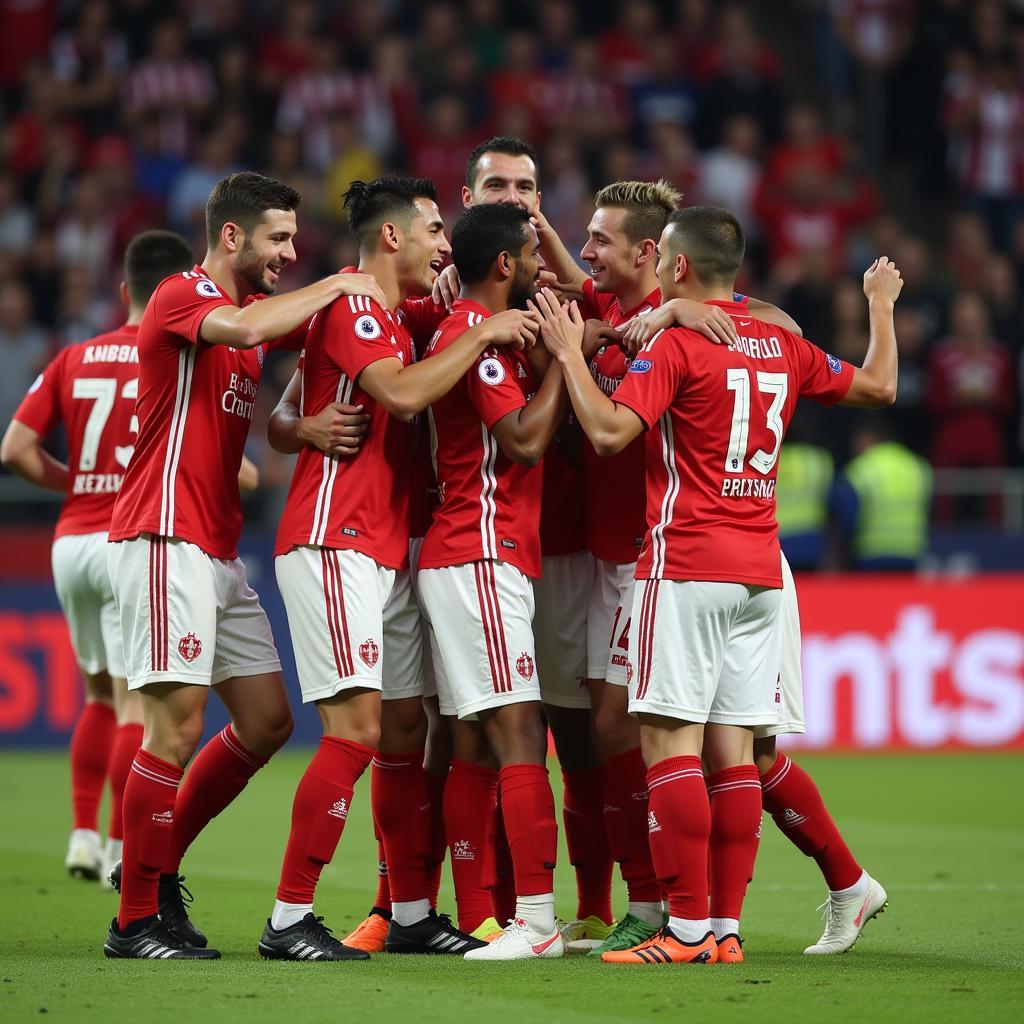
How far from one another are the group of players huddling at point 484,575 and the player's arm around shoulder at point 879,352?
1 centimetres

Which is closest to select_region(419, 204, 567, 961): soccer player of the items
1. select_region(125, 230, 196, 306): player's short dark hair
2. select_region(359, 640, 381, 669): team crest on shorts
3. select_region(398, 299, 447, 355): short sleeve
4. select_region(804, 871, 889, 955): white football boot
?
select_region(359, 640, 381, 669): team crest on shorts

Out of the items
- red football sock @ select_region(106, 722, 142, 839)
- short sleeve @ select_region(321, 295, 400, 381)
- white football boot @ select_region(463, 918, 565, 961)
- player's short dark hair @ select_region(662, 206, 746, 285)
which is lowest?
white football boot @ select_region(463, 918, 565, 961)

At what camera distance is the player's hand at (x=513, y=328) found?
19.8 feet

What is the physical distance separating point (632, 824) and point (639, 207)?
226cm

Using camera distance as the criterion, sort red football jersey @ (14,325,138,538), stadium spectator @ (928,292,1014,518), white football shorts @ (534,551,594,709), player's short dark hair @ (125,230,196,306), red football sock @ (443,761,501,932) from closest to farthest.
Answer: red football sock @ (443,761,501,932) → white football shorts @ (534,551,594,709) → player's short dark hair @ (125,230,196,306) → red football jersey @ (14,325,138,538) → stadium spectator @ (928,292,1014,518)

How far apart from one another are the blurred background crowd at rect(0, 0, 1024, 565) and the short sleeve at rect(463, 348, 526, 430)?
8125 millimetres

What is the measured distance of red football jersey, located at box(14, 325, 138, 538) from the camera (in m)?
8.42

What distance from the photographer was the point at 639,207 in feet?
21.9

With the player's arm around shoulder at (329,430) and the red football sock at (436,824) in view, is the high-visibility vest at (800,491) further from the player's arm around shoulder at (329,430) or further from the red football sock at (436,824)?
the player's arm around shoulder at (329,430)

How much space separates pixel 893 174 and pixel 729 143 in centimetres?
285

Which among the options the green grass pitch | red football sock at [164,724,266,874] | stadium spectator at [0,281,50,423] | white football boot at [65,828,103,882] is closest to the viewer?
the green grass pitch

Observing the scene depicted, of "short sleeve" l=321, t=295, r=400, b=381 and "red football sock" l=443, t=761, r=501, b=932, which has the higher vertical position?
"short sleeve" l=321, t=295, r=400, b=381

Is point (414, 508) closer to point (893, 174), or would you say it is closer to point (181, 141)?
point (181, 141)

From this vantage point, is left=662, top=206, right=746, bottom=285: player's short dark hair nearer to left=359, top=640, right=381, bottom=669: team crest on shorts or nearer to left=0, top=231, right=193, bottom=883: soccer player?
left=359, top=640, right=381, bottom=669: team crest on shorts
